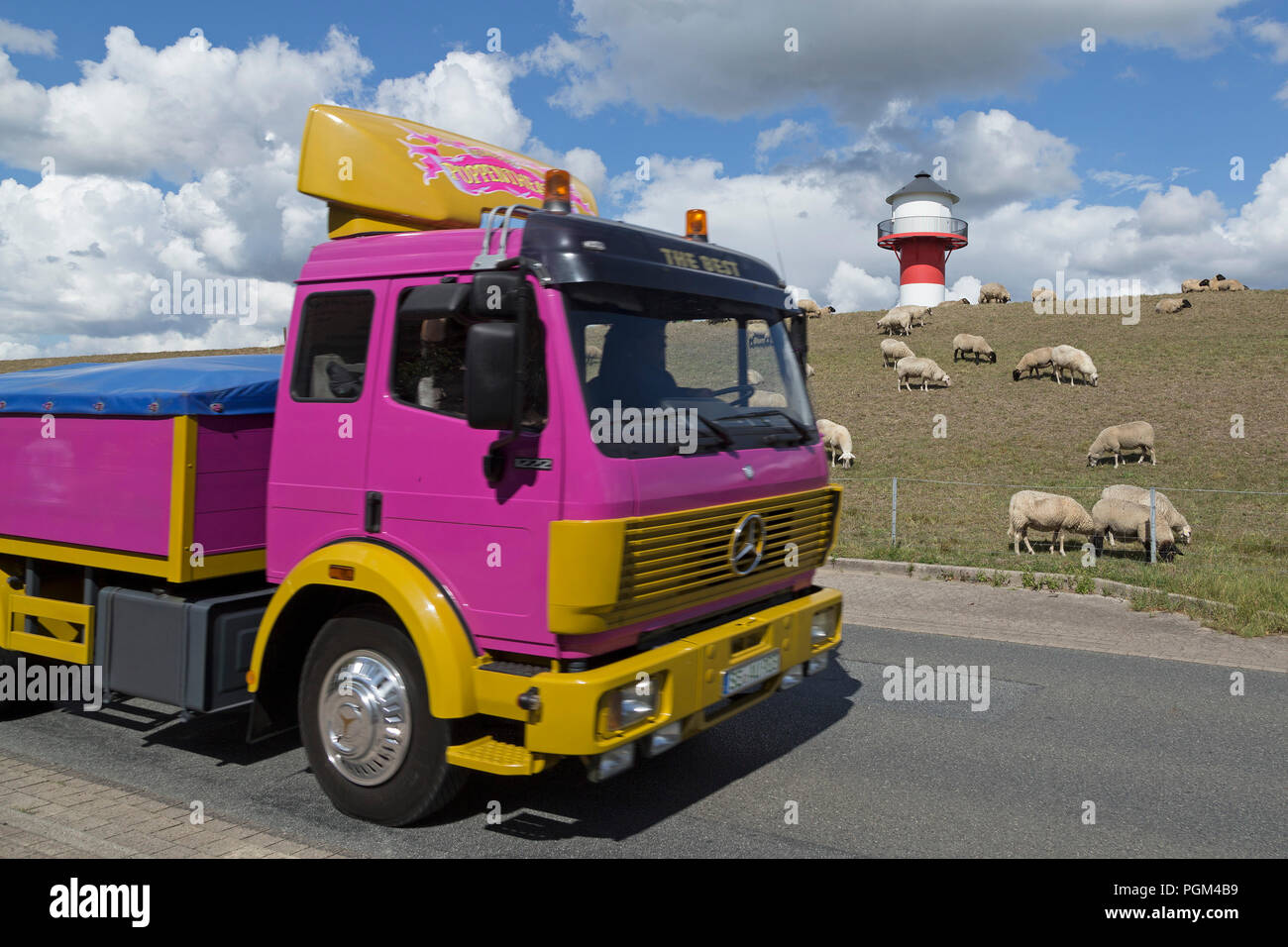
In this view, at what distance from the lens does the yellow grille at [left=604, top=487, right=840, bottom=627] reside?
4410 mm

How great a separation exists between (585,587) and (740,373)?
5.77ft

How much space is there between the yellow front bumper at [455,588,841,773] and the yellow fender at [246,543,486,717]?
137 millimetres

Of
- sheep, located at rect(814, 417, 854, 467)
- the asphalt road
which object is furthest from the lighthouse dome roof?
the asphalt road

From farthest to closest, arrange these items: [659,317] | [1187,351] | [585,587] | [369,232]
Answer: [1187,351]
[369,232]
[659,317]
[585,587]

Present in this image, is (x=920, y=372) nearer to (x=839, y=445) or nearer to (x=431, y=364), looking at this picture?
(x=839, y=445)

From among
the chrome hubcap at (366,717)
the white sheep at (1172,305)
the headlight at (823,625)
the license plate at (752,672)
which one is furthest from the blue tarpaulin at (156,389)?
the white sheep at (1172,305)

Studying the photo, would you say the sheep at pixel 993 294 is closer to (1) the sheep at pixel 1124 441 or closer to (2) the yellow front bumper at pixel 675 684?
(1) the sheep at pixel 1124 441

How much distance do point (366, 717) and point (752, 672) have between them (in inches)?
76.0

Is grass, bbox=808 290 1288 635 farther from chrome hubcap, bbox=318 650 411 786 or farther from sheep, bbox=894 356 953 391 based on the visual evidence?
chrome hubcap, bbox=318 650 411 786

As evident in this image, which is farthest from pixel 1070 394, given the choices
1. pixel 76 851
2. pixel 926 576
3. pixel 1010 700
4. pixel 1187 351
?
pixel 76 851

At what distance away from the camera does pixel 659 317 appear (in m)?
4.93

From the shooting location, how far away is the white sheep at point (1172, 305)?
1609 inches

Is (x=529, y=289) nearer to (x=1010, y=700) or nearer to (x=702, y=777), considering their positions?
(x=702, y=777)

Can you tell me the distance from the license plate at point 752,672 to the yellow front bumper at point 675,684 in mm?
33
